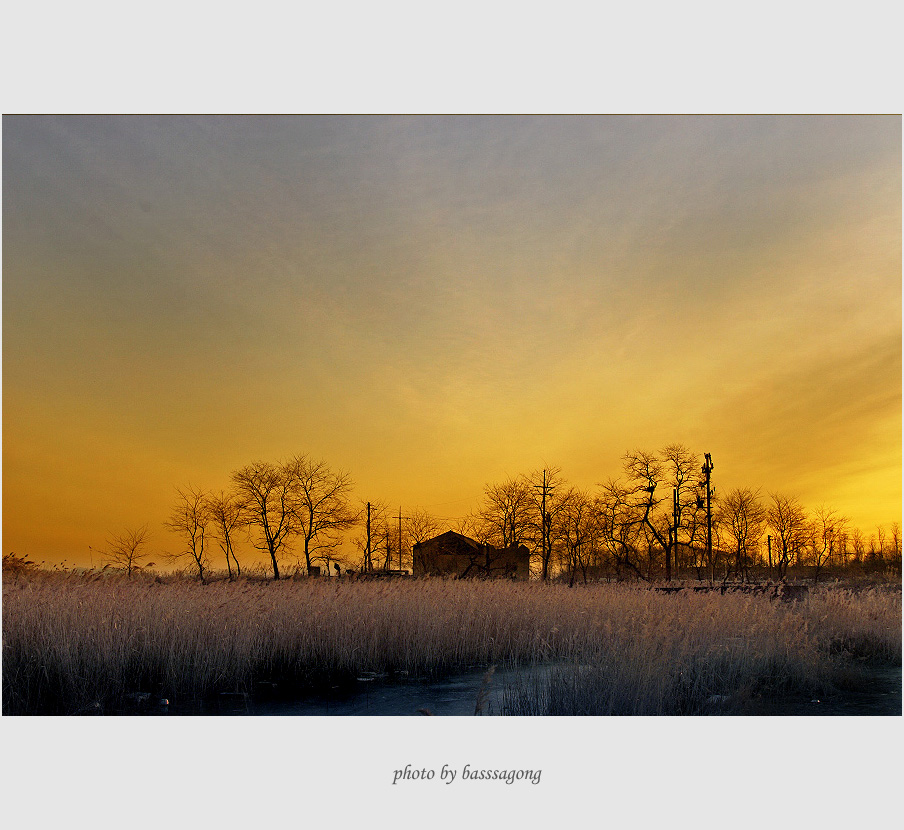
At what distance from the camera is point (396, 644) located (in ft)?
30.2

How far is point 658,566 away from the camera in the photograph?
42250mm

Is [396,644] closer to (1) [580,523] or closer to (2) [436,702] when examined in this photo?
(2) [436,702]

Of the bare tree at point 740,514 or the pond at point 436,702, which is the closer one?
the pond at point 436,702

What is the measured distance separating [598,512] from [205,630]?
32.2 metres

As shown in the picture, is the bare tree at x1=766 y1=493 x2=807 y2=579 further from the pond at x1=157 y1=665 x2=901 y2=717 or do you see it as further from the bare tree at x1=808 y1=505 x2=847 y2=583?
the pond at x1=157 y1=665 x2=901 y2=717

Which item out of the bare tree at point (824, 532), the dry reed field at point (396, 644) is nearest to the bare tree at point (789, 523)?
the bare tree at point (824, 532)

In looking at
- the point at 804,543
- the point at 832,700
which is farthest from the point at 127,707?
the point at 804,543

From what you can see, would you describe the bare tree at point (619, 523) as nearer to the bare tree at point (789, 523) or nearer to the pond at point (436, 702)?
the bare tree at point (789, 523)

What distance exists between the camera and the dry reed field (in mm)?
6828

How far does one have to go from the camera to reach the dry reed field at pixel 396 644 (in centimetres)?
683

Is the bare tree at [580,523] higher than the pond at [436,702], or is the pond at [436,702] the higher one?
the bare tree at [580,523]

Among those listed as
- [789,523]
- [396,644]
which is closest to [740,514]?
[789,523]

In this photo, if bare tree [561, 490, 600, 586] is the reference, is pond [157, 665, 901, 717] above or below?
below

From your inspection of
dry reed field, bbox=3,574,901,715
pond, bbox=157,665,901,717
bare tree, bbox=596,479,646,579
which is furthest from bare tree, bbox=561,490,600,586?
pond, bbox=157,665,901,717
